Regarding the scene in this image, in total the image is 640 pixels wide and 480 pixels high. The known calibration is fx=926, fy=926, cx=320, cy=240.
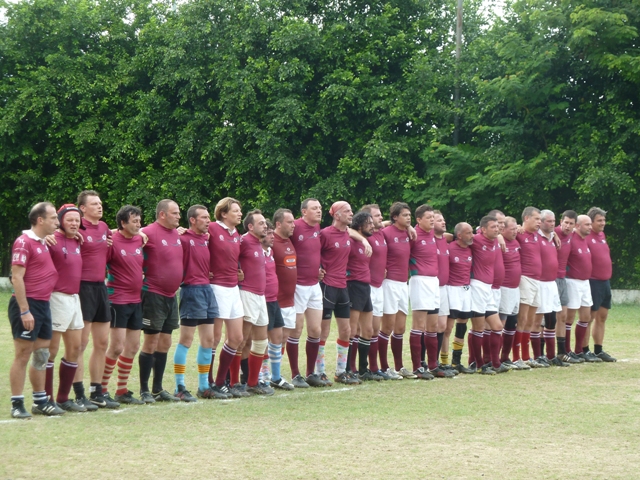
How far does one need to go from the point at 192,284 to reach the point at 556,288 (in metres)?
5.91

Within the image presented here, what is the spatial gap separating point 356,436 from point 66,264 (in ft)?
10.6

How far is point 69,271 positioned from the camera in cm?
887

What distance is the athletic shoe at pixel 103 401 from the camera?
9242 millimetres

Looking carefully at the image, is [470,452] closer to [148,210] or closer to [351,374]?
[351,374]

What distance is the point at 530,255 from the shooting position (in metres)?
13.2

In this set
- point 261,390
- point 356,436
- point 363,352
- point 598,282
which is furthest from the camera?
point 598,282

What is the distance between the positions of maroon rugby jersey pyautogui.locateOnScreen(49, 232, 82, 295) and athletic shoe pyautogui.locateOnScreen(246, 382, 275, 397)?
244 centimetres

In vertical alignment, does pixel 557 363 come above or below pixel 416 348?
below

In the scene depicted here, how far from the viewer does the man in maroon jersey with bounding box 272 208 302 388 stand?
10922 millimetres

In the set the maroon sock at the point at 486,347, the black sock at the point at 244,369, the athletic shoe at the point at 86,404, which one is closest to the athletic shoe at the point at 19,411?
the athletic shoe at the point at 86,404

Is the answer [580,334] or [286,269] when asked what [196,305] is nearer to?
[286,269]

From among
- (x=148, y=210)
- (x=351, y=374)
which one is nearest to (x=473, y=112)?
(x=148, y=210)

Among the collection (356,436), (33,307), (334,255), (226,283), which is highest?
(334,255)

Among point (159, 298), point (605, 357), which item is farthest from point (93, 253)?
point (605, 357)
